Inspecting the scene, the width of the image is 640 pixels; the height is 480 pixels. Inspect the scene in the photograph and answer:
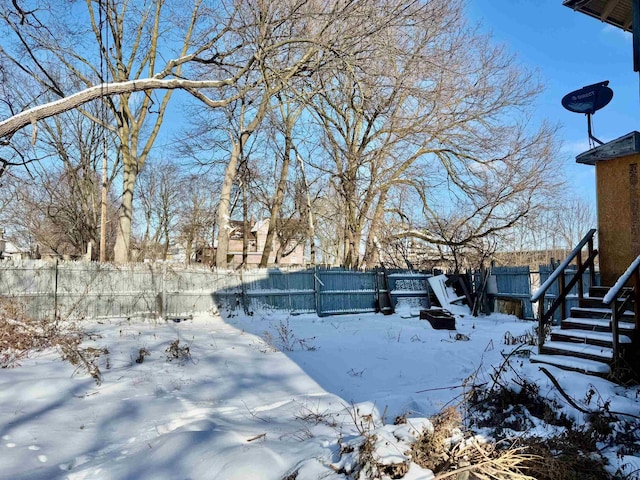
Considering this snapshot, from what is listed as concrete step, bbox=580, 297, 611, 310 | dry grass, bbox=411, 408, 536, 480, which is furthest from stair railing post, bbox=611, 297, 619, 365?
dry grass, bbox=411, 408, 536, 480

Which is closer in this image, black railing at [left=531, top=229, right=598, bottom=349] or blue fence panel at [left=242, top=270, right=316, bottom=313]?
black railing at [left=531, top=229, right=598, bottom=349]

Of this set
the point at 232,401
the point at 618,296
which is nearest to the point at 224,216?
the point at 232,401

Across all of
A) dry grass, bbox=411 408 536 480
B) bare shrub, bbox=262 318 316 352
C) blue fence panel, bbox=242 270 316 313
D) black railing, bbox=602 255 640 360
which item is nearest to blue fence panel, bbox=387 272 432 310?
blue fence panel, bbox=242 270 316 313

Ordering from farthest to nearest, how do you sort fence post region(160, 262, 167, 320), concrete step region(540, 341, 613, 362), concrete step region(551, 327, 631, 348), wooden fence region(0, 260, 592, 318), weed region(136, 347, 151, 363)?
fence post region(160, 262, 167, 320) < wooden fence region(0, 260, 592, 318) < weed region(136, 347, 151, 363) < concrete step region(551, 327, 631, 348) < concrete step region(540, 341, 613, 362)

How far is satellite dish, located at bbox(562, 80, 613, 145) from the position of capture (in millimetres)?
6636

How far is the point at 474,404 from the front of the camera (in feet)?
15.4

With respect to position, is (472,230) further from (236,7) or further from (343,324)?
(236,7)

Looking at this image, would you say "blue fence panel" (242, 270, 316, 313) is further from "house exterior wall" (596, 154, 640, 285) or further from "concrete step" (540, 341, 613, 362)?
"house exterior wall" (596, 154, 640, 285)

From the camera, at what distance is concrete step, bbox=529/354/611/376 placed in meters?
4.77

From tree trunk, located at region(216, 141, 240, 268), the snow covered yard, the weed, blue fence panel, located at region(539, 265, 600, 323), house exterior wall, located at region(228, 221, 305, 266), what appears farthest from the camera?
house exterior wall, located at region(228, 221, 305, 266)

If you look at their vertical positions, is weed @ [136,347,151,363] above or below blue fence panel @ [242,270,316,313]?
below

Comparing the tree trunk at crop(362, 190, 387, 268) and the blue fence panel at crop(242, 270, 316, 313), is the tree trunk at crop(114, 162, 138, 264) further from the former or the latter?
the tree trunk at crop(362, 190, 387, 268)

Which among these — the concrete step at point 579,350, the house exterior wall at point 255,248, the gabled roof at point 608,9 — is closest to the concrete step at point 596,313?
the concrete step at point 579,350

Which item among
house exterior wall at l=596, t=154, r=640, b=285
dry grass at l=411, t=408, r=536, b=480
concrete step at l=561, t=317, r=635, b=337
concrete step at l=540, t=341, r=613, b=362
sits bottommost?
dry grass at l=411, t=408, r=536, b=480
